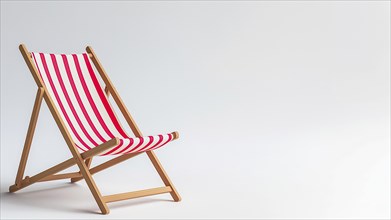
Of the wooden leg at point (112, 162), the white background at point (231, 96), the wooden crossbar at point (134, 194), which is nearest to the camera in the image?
the wooden crossbar at point (134, 194)

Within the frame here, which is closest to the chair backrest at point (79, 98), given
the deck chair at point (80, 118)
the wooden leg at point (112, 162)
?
the deck chair at point (80, 118)

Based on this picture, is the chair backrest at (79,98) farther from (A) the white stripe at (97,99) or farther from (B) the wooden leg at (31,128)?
(B) the wooden leg at (31,128)

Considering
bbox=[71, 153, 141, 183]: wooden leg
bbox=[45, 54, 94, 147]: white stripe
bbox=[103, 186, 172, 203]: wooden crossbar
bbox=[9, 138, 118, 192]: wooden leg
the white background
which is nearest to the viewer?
bbox=[9, 138, 118, 192]: wooden leg

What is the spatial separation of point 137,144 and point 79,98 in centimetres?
80

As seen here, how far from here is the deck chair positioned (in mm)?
4004

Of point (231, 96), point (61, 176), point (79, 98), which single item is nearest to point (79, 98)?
point (79, 98)

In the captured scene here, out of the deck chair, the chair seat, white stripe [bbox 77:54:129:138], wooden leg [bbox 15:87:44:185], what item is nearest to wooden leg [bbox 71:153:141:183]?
the deck chair

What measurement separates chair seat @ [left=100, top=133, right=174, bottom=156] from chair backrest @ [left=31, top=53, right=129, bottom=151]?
342mm

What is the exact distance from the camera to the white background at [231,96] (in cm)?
460

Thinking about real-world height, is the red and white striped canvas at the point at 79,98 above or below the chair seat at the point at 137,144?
above

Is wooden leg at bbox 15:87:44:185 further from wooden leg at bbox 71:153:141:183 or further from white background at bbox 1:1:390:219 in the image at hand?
wooden leg at bbox 71:153:141:183

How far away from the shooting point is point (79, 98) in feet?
14.7

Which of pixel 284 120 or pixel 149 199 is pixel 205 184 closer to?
pixel 149 199

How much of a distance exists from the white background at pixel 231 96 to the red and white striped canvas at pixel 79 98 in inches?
15.1
